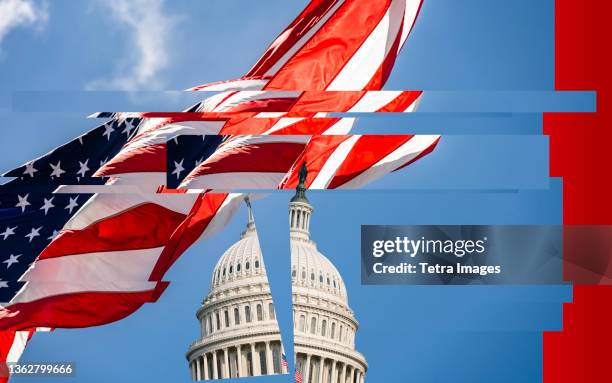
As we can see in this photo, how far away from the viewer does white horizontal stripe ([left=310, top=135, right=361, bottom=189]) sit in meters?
23.4

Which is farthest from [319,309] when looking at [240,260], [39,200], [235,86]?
[39,200]

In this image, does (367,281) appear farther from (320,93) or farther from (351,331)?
(320,93)

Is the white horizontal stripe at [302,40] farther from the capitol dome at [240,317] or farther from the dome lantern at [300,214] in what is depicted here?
the capitol dome at [240,317]

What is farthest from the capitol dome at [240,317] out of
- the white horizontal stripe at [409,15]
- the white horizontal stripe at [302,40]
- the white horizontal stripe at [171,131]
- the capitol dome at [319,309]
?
the white horizontal stripe at [409,15]

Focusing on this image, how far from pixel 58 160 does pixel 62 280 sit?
2.53 meters


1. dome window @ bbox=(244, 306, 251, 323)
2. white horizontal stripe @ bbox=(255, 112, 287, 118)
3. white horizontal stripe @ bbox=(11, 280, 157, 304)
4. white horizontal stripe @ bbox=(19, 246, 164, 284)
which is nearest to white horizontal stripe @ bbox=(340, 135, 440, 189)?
white horizontal stripe @ bbox=(255, 112, 287, 118)

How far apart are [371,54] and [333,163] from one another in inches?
90.8

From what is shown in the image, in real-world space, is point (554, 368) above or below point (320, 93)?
below

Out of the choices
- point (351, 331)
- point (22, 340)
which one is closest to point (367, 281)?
point (351, 331)

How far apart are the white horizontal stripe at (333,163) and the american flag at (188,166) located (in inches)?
0.8

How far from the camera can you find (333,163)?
23562mm

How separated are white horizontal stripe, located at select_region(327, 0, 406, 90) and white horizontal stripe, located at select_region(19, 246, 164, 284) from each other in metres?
5.23

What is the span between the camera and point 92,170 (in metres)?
22.5

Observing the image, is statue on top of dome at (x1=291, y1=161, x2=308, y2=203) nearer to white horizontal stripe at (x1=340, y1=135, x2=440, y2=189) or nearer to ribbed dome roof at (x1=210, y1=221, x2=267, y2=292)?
white horizontal stripe at (x1=340, y1=135, x2=440, y2=189)
